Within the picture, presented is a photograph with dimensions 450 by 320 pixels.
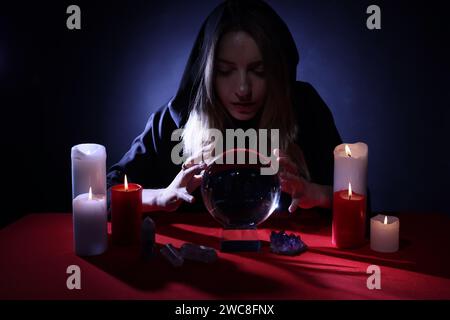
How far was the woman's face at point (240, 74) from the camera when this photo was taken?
163 cm

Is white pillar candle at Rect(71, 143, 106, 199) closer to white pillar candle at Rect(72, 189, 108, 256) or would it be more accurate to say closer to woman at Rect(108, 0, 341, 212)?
white pillar candle at Rect(72, 189, 108, 256)

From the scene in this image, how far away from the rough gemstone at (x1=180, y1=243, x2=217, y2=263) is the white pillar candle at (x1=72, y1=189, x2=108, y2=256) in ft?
0.65

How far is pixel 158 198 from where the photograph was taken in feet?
5.10

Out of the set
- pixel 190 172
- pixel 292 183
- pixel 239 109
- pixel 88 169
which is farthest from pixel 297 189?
pixel 88 169

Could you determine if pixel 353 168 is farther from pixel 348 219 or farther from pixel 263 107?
pixel 263 107

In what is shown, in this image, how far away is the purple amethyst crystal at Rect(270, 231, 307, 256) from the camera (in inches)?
49.8

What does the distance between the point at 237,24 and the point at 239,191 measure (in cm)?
57

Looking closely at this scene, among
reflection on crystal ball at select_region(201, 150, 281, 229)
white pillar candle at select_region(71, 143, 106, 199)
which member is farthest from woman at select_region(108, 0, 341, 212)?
white pillar candle at select_region(71, 143, 106, 199)

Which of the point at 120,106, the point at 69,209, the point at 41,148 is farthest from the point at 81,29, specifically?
the point at 69,209

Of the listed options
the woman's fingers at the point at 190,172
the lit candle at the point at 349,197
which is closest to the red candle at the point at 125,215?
the woman's fingers at the point at 190,172

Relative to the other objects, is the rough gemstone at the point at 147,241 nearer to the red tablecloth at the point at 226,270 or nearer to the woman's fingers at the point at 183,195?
the red tablecloth at the point at 226,270

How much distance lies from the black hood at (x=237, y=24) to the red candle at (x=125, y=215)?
0.50 metres

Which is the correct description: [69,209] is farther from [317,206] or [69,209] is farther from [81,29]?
[317,206]

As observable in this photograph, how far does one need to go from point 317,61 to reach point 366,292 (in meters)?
0.93
